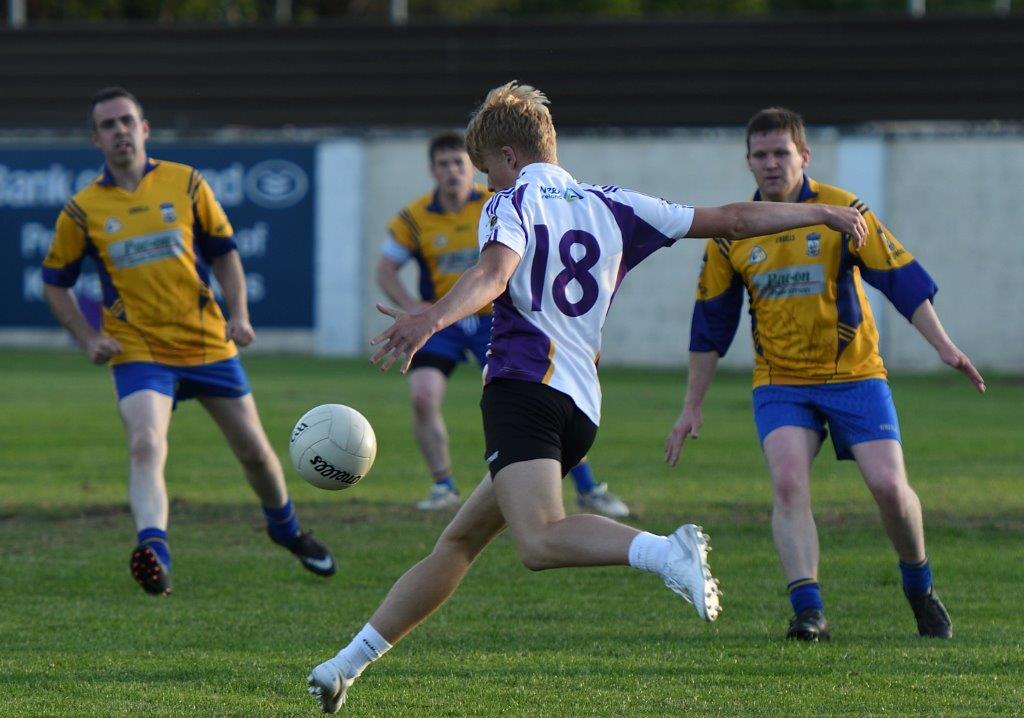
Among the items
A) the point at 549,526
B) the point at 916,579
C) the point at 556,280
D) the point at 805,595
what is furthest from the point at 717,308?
the point at 549,526

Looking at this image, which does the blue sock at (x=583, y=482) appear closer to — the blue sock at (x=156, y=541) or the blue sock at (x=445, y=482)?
the blue sock at (x=445, y=482)

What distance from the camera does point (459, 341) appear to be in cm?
1060

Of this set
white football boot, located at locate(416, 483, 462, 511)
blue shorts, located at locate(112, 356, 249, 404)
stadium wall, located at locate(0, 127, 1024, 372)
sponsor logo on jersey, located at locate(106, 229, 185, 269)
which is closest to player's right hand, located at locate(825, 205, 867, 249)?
blue shorts, located at locate(112, 356, 249, 404)

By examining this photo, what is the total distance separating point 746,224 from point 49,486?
24.8 feet

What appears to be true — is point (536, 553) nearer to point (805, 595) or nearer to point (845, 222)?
point (845, 222)

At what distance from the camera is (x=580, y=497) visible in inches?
397

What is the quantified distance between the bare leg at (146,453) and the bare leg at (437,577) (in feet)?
7.78

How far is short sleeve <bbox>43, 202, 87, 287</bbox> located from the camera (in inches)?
307

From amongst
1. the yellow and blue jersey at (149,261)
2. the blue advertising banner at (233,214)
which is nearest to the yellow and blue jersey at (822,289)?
the yellow and blue jersey at (149,261)

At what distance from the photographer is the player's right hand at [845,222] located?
522 cm

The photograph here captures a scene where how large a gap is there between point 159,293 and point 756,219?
3.69 metres

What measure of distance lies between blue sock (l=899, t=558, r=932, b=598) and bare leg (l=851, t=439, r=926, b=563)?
35 mm

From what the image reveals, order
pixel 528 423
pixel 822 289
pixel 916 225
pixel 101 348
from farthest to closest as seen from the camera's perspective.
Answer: pixel 916 225 → pixel 101 348 → pixel 822 289 → pixel 528 423

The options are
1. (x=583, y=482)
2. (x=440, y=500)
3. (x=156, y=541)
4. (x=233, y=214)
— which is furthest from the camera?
(x=233, y=214)
